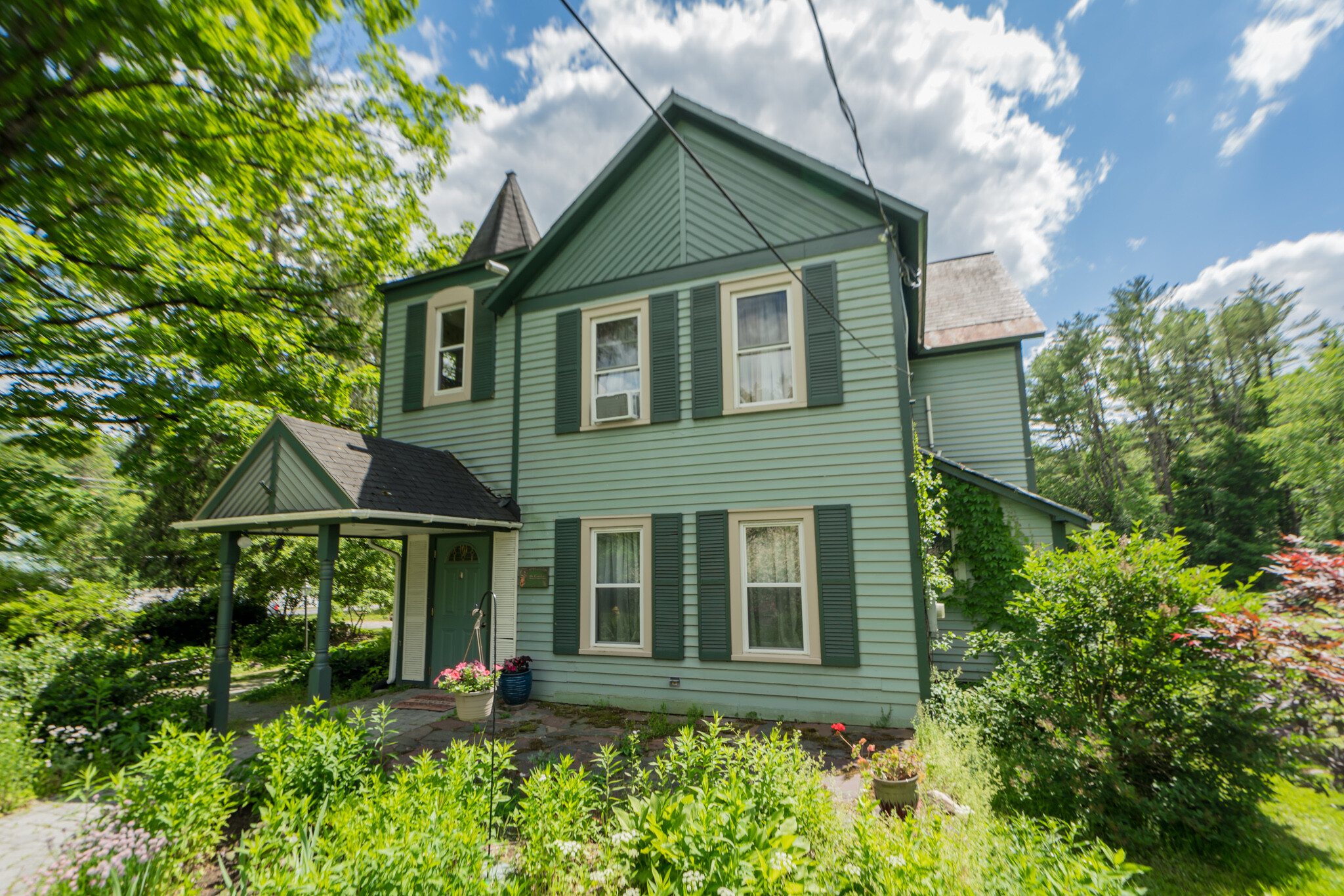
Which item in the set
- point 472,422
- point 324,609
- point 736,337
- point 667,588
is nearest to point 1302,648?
point 667,588

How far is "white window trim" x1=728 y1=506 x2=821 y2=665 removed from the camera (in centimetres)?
688

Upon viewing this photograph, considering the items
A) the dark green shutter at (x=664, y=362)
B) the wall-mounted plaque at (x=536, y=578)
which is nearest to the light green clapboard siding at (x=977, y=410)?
the dark green shutter at (x=664, y=362)

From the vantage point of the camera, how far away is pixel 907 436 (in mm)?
6867

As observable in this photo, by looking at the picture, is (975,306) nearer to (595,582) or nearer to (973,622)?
(973,622)

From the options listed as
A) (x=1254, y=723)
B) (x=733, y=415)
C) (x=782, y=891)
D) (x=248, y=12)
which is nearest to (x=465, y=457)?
(x=733, y=415)

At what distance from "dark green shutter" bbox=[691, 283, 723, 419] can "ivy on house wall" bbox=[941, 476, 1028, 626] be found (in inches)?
152

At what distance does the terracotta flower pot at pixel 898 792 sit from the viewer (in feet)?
13.8

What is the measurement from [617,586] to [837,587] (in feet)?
9.90

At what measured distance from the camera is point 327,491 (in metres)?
6.46

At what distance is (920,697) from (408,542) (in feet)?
26.3

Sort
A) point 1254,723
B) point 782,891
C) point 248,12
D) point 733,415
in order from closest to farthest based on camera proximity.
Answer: point 782,891 < point 1254,723 < point 248,12 < point 733,415

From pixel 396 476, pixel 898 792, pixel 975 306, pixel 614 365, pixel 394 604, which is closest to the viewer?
pixel 898 792

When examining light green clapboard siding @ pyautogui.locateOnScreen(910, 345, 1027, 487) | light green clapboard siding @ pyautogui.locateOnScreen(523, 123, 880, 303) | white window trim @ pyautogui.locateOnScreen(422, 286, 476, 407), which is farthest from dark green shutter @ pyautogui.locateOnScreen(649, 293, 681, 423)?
light green clapboard siding @ pyautogui.locateOnScreen(910, 345, 1027, 487)

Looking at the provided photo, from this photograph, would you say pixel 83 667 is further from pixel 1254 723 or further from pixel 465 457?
pixel 1254 723
